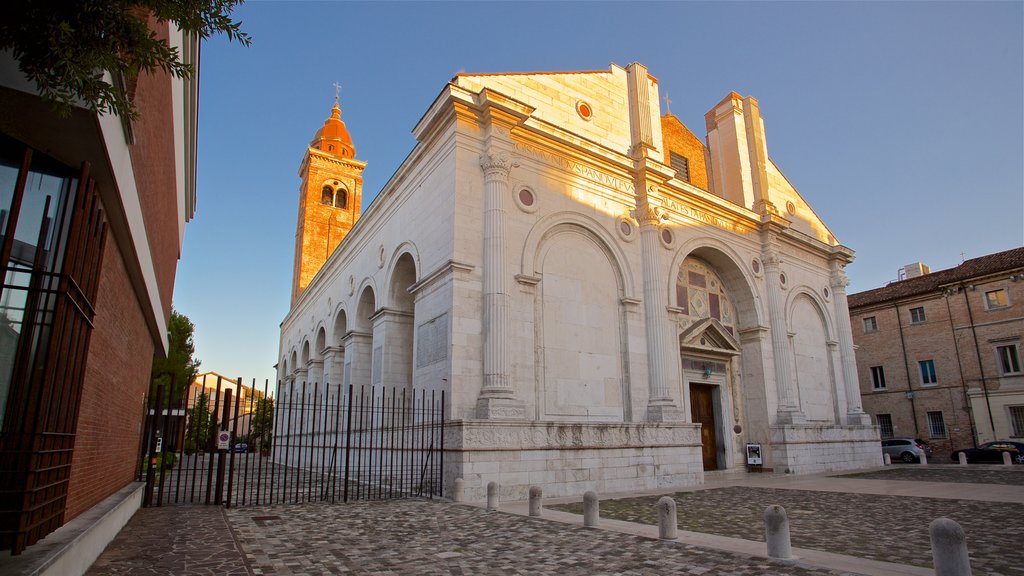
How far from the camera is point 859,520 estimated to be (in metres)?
8.28

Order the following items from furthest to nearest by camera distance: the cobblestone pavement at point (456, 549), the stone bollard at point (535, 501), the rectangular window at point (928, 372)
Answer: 1. the rectangular window at point (928, 372)
2. the stone bollard at point (535, 501)
3. the cobblestone pavement at point (456, 549)

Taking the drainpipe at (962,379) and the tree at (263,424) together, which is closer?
the tree at (263,424)

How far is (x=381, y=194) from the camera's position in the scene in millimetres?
17984

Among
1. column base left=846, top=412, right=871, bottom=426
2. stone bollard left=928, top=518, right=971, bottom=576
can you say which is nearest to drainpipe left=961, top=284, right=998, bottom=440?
column base left=846, top=412, right=871, bottom=426

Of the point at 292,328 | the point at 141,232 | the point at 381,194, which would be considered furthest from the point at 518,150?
the point at 292,328

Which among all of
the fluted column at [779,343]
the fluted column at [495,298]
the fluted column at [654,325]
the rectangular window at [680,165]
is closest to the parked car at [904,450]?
the fluted column at [779,343]

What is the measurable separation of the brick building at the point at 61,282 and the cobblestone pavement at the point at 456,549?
193 cm

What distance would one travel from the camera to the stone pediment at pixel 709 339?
1766 cm

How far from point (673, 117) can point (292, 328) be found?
2449cm

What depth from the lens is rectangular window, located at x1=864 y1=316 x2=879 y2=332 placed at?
3311 centimetres

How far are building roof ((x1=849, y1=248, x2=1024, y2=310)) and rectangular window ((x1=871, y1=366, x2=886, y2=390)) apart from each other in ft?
12.4

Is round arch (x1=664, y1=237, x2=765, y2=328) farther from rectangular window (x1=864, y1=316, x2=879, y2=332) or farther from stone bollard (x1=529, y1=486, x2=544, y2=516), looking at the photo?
rectangular window (x1=864, y1=316, x2=879, y2=332)

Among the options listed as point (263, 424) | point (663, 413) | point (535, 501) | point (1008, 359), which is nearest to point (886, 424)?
point (1008, 359)

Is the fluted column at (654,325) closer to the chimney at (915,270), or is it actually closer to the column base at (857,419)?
the column base at (857,419)
